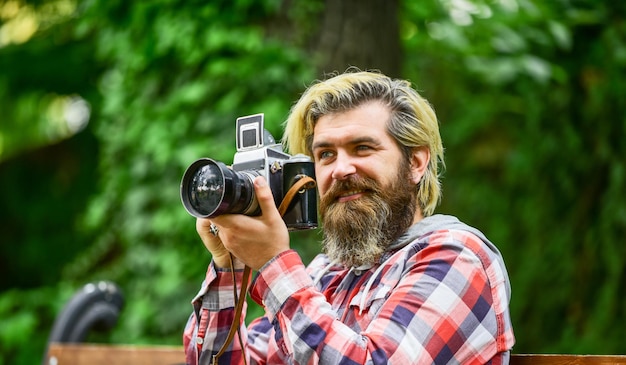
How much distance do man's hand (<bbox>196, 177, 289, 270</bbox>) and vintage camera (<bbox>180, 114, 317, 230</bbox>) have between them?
0.07 ft

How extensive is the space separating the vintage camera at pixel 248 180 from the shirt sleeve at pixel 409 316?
0.16 metres

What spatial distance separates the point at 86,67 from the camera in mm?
6023

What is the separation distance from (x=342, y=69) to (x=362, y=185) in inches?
65.3

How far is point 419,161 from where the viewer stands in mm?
2150

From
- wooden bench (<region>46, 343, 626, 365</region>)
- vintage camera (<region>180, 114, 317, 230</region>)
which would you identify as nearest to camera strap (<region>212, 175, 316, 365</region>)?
vintage camera (<region>180, 114, 317, 230</region>)

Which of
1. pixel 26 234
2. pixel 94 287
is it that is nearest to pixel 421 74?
pixel 94 287

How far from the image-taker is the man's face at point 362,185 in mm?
2014

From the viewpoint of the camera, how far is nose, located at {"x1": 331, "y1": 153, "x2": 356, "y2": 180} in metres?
2.01

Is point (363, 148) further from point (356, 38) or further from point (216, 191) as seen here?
point (356, 38)

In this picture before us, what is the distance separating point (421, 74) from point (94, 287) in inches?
114

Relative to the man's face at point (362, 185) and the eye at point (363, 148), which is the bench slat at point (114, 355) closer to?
the man's face at point (362, 185)

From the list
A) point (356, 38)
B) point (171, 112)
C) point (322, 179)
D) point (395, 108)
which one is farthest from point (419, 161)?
point (171, 112)

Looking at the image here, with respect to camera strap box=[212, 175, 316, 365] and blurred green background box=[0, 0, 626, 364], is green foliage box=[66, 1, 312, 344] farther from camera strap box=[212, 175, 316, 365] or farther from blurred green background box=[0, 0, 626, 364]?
camera strap box=[212, 175, 316, 365]

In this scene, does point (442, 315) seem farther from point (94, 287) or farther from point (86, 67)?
point (86, 67)
